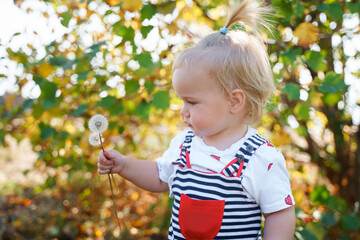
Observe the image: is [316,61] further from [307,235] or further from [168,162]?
[168,162]

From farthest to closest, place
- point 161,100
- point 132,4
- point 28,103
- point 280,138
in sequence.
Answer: point 280,138, point 28,103, point 161,100, point 132,4

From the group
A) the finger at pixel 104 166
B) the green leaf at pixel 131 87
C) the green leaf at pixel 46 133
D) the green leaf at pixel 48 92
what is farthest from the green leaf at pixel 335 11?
the green leaf at pixel 46 133

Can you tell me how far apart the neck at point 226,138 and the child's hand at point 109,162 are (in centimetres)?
33

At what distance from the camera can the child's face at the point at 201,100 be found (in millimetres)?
1134

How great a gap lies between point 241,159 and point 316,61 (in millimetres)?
870

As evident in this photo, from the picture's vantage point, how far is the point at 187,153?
1258 millimetres

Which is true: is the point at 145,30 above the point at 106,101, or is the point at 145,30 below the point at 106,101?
above

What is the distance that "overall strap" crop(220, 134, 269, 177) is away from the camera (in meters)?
1.13

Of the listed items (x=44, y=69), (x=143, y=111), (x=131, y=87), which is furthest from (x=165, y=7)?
(x=44, y=69)

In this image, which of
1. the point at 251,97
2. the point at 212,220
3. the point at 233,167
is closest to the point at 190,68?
the point at 251,97

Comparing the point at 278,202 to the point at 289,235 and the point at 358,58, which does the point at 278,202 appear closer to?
the point at 289,235

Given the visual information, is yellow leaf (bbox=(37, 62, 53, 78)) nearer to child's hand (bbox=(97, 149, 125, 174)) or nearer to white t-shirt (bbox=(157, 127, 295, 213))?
child's hand (bbox=(97, 149, 125, 174))

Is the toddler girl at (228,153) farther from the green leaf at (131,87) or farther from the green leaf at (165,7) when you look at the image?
the green leaf at (131,87)

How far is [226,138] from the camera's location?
122 centimetres
